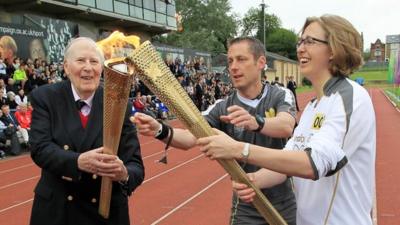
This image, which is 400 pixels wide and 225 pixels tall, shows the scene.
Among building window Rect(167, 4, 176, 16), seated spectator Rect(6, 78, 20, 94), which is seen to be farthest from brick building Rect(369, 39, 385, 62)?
seated spectator Rect(6, 78, 20, 94)

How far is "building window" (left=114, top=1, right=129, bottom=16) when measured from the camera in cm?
2845

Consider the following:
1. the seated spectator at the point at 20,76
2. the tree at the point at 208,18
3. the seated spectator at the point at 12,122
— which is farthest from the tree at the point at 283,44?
the seated spectator at the point at 12,122

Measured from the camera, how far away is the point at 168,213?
6477 mm

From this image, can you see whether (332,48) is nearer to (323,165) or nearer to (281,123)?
(323,165)

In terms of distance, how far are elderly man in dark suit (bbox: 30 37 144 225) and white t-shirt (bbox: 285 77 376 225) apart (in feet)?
3.17

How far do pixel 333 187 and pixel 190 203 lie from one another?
5049mm

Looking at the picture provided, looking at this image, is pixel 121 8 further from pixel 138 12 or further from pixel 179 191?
pixel 179 191

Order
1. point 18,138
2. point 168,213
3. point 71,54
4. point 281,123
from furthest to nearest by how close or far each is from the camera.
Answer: point 18,138, point 168,213, point 281,123, point 71,54

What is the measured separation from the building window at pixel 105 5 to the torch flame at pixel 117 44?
24950 millimetres

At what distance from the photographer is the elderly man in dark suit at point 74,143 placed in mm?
2607

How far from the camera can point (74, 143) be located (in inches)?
104

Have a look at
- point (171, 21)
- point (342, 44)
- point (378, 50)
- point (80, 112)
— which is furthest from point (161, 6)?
point (378, 50)

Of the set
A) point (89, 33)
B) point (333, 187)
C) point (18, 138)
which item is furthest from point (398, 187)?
point (89, 33)

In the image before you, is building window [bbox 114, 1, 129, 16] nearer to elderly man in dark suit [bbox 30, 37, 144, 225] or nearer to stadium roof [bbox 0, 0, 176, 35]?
stadium roof [bbox 0, 0, 176, 35]
